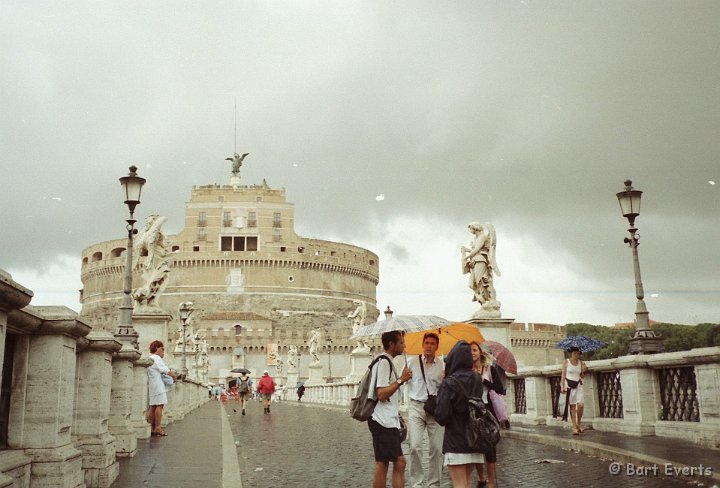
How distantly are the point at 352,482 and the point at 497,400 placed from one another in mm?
1527

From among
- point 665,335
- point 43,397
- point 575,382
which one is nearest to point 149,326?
point 575,382

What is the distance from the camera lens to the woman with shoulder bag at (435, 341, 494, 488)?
4852mm

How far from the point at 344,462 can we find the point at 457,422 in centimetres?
332

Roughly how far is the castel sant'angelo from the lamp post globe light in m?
63.3

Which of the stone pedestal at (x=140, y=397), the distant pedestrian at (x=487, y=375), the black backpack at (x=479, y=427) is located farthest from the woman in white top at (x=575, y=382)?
the stone pedestal at (x=140, y=397)

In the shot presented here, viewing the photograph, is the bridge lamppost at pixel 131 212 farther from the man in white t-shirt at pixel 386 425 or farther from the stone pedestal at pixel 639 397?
the stone pedestal at pixel 639 397

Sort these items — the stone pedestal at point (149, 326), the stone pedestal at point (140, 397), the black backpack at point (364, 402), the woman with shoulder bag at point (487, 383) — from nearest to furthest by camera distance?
1. the black backpack at point (364, 402)
2. the woman with shoulder bag at point (487, 383)
3. the stone pedestal at point (140, 397)
4. the stone pedestal at point (149, 326)

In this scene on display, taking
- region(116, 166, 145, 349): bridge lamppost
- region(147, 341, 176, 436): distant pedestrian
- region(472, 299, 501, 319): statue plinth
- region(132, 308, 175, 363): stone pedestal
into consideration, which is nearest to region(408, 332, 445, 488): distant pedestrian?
region(147, 341, 176, 436): distant pedestrian

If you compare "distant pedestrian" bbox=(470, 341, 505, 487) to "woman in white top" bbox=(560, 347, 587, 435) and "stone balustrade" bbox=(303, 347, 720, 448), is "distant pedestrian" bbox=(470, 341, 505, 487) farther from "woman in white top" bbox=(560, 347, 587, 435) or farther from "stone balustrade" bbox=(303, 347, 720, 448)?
"woman in white top" bbox=(560, 347, 587, 435)

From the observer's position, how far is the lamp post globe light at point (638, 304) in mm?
10125

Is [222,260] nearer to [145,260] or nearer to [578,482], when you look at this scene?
[145,260]

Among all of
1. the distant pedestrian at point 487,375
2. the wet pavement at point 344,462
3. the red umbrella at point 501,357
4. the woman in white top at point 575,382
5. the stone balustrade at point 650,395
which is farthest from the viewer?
the woman in white top at point 575,382

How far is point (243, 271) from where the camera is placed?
7988 cm

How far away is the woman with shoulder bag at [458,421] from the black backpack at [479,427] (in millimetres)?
34
